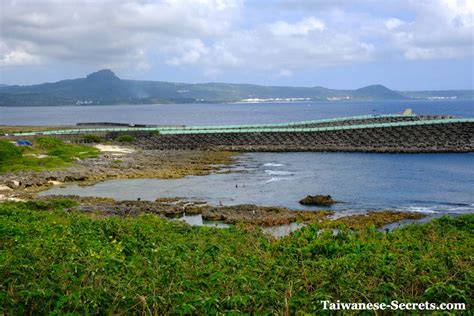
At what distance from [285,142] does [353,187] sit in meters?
31.4

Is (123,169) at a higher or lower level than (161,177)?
higher

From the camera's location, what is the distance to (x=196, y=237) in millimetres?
16750

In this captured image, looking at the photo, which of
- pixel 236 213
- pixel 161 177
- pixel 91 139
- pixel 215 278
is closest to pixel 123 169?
pixel 161 177

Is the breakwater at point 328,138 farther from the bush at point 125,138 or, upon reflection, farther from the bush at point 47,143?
the bush at point 47,143

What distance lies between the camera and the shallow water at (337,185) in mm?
33625

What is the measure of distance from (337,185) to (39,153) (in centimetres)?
3257

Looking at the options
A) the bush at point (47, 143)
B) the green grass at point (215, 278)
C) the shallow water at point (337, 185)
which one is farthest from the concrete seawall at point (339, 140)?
the green grass at point (215, 278)

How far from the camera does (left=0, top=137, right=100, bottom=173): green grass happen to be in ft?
151

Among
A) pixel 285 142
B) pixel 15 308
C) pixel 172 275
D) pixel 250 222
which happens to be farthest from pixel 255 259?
pixel 285 142

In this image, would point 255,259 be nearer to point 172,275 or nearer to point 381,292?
point 172,275

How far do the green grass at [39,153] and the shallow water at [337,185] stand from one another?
8.65 m

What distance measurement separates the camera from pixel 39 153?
54.2 meters

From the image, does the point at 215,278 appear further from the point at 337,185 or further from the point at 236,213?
the point at 337,185

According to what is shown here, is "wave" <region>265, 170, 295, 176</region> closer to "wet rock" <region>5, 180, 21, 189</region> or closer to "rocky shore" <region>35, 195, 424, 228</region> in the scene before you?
"rocky shore" <region>35, 195, 424, 228</region>
